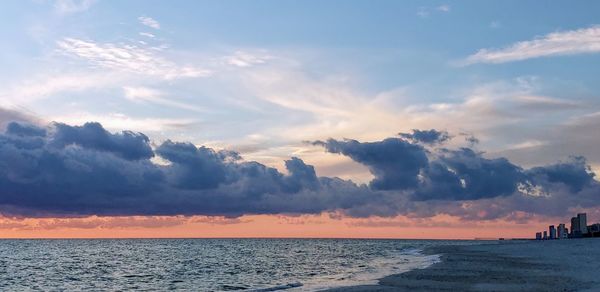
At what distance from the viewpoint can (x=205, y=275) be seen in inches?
3130

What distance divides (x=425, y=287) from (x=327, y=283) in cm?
1343

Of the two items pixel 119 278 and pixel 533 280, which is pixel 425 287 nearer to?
pixel 533 280

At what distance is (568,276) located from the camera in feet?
174

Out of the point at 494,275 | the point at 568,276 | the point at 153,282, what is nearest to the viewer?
the point at 568,276

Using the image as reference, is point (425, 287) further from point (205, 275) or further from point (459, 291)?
point (205, 275)

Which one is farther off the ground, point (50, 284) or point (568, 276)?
point (568, 276)

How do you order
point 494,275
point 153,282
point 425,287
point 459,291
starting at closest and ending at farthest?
1. point 459,291
2. point 425,287
3. point 494,275
4. point 153,282

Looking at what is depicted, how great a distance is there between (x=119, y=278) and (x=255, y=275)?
58.4 ft

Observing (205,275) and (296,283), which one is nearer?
(296,283)

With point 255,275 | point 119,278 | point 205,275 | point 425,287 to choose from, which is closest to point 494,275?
point 425,287

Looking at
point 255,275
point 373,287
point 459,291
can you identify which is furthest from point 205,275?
point 459,291

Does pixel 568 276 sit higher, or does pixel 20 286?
pixel 568 276

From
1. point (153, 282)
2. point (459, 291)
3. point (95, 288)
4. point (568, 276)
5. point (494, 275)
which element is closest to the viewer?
point (459, 291)

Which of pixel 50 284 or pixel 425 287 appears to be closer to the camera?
pixel 425 287
